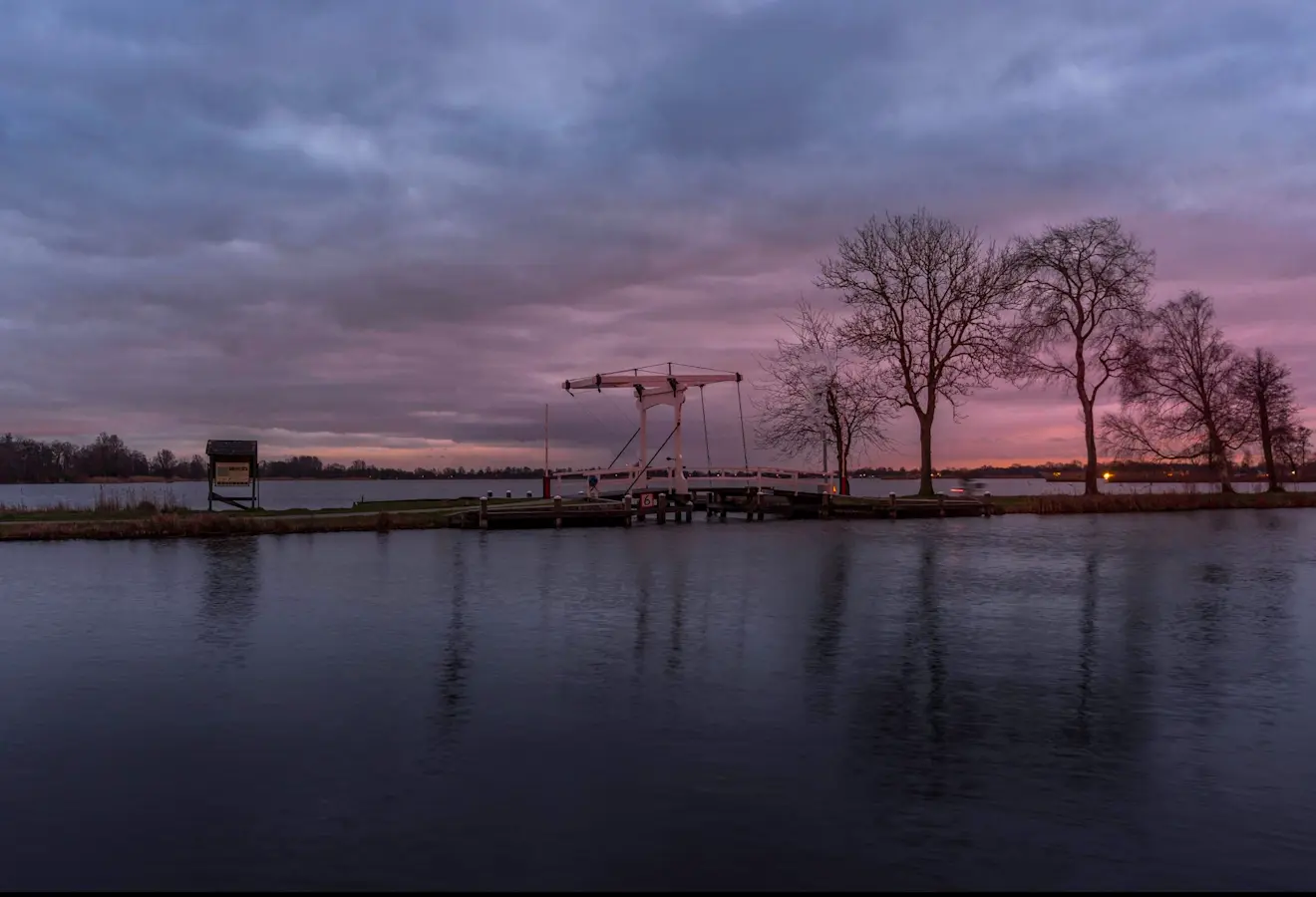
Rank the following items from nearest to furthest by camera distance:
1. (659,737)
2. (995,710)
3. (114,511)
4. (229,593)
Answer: (659,737) < (995,710) < (229,593) < (114,511)

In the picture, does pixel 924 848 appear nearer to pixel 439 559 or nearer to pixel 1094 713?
pixel 1094 713

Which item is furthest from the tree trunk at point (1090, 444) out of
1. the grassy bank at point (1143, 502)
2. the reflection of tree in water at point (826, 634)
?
the reflection of tree in water at point (826, 634)

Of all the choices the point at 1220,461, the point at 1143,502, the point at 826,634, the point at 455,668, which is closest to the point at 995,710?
the point at 826,634

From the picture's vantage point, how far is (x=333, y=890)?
20.9 feet

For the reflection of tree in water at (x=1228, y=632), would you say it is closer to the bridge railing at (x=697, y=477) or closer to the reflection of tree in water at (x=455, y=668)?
the reflection of tree in water at (x=455, y=668)

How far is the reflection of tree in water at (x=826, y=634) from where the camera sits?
38.1ft

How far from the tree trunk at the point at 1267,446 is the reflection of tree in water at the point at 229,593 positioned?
2236 inches

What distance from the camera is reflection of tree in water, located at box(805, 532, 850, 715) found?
11.6 m

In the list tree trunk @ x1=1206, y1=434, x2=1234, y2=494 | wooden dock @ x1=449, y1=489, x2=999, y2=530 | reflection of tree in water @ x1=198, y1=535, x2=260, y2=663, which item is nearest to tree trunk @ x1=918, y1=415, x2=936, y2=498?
wooden dock @ x1=449, y1=489, x2=999, y2=530

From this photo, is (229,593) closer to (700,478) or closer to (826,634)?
(826,634)

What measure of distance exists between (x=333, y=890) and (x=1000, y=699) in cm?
767

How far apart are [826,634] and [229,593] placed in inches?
494

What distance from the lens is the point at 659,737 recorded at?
9719mm

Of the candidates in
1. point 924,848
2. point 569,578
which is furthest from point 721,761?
point 569,578
